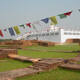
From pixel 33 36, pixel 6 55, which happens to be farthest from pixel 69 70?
pixel 33 36

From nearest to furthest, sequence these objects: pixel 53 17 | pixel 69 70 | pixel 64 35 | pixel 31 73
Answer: pixel 31 73, pixel 69 70, pixel 53 17, pixel 64 35

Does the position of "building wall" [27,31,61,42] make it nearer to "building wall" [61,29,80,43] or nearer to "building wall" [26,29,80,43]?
"building wall" [26,29,80,43]

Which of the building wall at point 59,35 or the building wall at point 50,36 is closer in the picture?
the building wall at point 59,35

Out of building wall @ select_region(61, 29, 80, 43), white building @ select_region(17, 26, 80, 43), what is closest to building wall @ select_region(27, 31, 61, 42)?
white building @ select_region(17, 26, 80, 43)

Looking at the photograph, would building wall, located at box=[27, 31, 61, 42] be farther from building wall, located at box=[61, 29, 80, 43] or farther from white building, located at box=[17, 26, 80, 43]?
building wall, located at box=[61, 29, 80, 43]

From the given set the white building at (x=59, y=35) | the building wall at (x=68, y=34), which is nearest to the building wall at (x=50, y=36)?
the white building at (x=59, y=35)

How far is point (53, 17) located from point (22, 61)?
8.77 metres

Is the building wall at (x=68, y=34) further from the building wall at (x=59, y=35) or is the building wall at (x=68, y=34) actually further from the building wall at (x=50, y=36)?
the building wall at (x=50, y=36)

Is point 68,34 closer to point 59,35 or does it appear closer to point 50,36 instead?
point 59,35

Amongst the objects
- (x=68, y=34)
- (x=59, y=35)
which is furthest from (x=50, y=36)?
(x=68, y=34)

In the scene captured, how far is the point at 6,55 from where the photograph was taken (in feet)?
30.2

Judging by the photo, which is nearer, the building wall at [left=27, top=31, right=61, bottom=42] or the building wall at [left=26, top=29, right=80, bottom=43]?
the building wall at [left=26, top=29, right=80, bottom=43]

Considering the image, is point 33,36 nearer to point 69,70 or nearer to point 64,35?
point 64,35

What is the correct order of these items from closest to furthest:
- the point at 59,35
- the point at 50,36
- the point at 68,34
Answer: the point at 59,35
the point at 68,34
the point at 50,36
